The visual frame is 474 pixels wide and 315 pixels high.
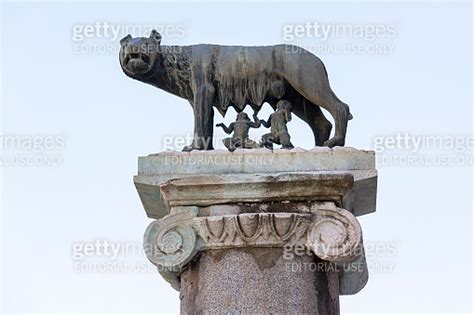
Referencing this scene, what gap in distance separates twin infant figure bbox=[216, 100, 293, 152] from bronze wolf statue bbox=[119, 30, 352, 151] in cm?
17

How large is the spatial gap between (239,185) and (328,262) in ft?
3.55

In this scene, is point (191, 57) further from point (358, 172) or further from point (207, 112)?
point (358, 172)

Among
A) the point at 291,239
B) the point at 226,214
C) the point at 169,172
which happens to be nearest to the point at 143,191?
the point at 169,172

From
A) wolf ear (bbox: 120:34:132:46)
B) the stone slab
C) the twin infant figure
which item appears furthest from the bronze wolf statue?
the stone slab

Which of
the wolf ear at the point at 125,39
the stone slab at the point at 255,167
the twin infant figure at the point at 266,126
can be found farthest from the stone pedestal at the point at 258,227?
the wolf ear at the point at 125,39

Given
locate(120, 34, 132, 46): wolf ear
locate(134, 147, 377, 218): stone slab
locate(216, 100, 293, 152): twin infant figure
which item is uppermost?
locate(120, 34, 132, 46): wolf ear

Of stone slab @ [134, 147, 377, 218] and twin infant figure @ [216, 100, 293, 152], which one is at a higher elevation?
twin infant figure @ [216, 100, 293, 152]

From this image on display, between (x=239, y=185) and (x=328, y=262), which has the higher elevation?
(x=239, y=185)

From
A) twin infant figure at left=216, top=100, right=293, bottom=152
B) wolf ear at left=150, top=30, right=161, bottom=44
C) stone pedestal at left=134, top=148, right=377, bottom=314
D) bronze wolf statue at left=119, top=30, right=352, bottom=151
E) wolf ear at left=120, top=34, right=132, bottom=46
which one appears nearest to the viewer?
stone pedestal at left=134, top=148, right=377, bottom=314

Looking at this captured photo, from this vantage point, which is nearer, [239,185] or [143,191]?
[239,185]

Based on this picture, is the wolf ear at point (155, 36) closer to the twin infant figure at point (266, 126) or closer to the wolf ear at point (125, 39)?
the wolf ear at point (125, 39)

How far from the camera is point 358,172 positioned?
8.50 m

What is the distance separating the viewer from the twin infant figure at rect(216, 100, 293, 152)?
352 inches

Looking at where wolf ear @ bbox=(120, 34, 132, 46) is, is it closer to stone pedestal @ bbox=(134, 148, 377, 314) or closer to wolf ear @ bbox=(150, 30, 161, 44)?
wolf ear @ bbox=(150, 30, 161, 44)
